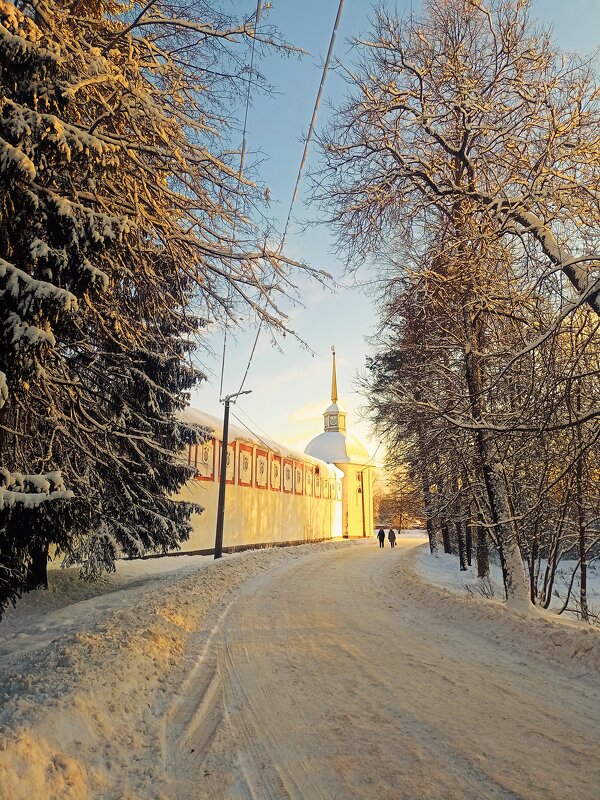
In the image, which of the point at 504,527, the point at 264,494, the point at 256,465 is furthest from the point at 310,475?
the point at 504,527

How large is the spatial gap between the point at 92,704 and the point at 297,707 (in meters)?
1.57

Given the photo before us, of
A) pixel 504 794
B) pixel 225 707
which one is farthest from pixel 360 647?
pixel 504 794

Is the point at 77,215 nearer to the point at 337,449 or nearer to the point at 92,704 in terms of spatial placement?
the point at 92,704

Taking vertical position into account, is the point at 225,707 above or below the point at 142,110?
below

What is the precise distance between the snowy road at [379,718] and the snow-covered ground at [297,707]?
0.05ft

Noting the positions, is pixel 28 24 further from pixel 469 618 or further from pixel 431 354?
pixel 469 618

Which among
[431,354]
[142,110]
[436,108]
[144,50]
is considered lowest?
[431,354]

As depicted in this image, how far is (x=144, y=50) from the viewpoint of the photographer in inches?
223

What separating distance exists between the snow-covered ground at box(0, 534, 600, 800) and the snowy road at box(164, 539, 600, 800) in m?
0.02

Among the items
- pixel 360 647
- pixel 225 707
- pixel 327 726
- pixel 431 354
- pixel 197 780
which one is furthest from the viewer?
pixel 431 354

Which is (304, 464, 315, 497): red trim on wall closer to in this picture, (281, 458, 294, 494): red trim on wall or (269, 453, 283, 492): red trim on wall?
(281, 458, 294, 494): red trim on wall

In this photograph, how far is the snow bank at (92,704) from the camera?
2.72 meters

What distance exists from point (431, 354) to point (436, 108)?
173 inches

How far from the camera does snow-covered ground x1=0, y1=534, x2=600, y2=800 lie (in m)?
2.86
